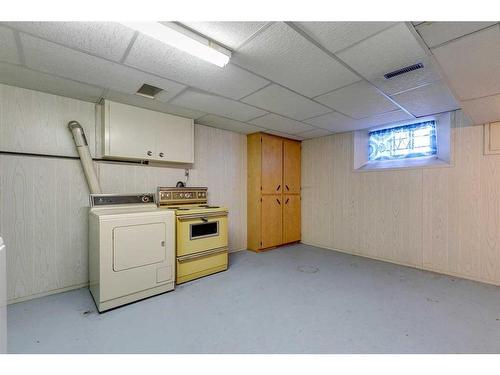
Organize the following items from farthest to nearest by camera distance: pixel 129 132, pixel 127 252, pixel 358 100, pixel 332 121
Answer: pixel 332 121 < pixel 129 132 < pixel 358 100 < pixel 127 252

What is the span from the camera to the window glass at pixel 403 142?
336 centimetres

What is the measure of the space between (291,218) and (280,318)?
9.24 feet

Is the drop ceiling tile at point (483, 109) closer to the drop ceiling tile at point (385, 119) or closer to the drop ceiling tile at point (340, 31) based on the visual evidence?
the drop ceiling tile at point (385, 119)

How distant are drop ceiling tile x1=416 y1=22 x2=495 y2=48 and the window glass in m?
2.50

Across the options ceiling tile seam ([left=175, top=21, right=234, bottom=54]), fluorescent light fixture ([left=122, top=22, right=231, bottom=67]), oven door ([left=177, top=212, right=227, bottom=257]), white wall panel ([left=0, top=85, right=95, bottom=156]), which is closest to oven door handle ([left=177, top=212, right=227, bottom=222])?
oven door ([left=177, top=212, right=227, bottom=257])

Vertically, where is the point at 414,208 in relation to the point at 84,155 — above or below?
below

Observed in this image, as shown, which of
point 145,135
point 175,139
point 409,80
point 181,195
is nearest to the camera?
point 409,80

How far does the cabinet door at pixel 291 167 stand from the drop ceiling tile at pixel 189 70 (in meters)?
2.30

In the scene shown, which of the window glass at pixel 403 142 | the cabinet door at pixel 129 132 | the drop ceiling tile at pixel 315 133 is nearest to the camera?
the cabinet door at pixel 129 132

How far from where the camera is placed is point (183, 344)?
5.35 ft

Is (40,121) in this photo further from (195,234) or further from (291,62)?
(291,62)

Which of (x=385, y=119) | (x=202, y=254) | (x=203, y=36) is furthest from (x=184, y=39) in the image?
(x=385, y=119)

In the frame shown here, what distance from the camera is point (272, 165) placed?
432 cm

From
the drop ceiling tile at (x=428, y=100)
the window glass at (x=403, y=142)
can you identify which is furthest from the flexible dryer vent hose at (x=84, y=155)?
the window glass at (x=403, y=142)
